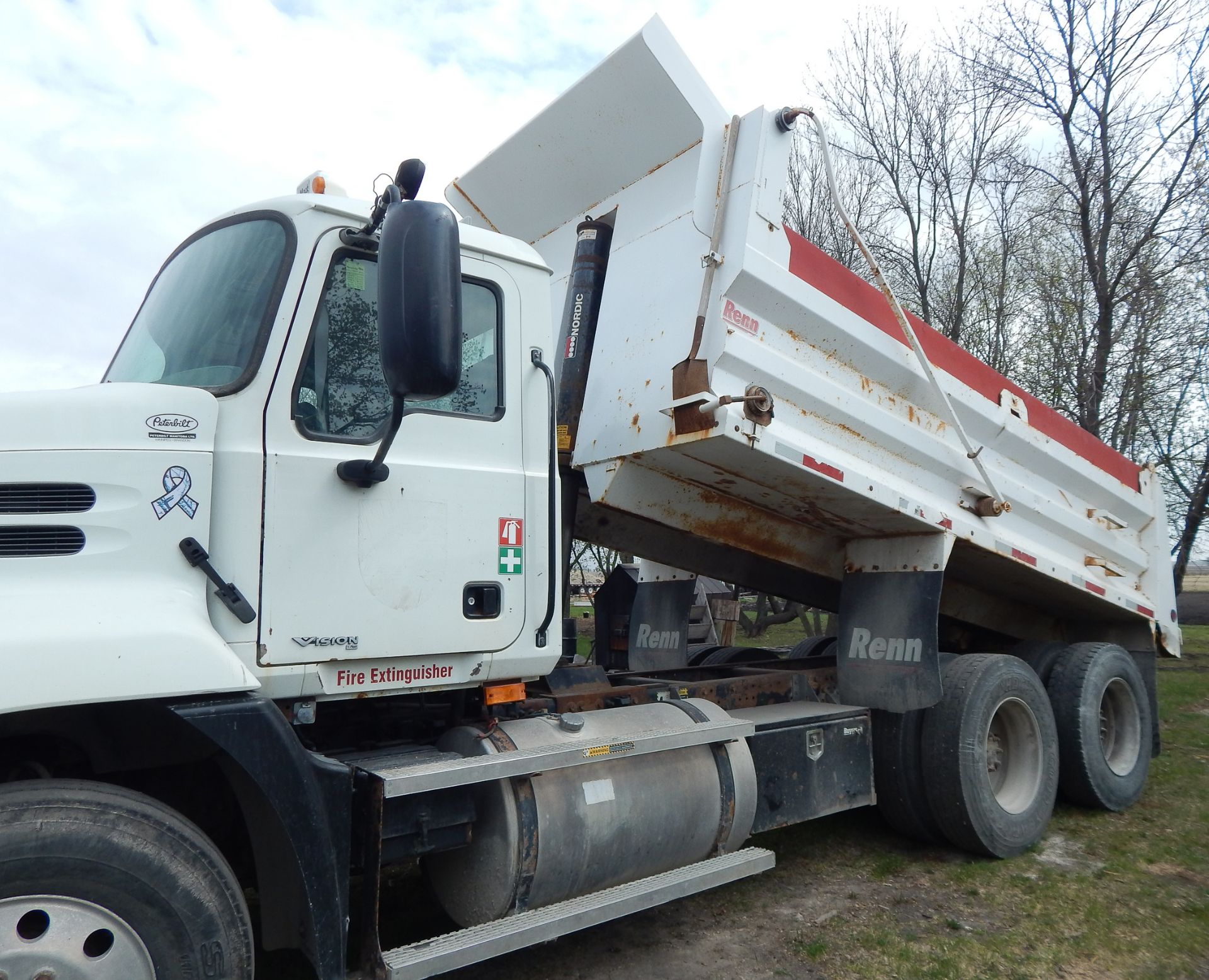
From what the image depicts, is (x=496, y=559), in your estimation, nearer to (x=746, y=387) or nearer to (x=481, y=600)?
(x=481, y=600)

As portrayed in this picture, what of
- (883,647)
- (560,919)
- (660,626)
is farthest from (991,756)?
(560,919)

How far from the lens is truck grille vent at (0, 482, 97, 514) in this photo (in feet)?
8.02

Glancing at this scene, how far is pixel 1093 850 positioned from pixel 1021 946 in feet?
4.97

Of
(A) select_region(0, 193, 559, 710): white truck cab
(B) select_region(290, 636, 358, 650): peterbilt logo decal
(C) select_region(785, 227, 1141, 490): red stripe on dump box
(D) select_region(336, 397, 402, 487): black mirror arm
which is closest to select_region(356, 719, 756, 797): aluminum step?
(A) select_region(0, 193, 559, 710): white truck cab

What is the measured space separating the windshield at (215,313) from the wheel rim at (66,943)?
143cm

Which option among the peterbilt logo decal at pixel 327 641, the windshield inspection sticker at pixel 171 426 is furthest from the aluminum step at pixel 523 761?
the windshield inspection sticker at pixel 171 426

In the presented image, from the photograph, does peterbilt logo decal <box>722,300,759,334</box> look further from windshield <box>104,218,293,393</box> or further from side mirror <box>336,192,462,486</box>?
windshield <box>104,218,293,393</box>

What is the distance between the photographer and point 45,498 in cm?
249

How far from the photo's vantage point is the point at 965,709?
15.5 feet

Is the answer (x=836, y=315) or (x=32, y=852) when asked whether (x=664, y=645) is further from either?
(x=32, y=852)

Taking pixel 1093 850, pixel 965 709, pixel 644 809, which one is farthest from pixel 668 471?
pixel 1093 850

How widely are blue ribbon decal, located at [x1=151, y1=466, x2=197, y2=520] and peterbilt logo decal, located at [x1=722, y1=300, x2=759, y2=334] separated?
7.30ft

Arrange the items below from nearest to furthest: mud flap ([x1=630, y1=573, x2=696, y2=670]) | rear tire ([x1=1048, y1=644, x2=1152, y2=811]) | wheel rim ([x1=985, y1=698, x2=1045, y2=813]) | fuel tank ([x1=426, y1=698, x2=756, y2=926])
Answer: fuel tank ([x1=426, y1=698, x2=756, y2=926])
wheel rim ([x1=985, y1=698, x2=1045, y2=813])
rear tire ([x1=1048, y1=644, x2=1152, y2=811])
mud flap ([x1=630, y1=573, x2=696, y2=670])

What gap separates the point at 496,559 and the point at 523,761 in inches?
27.1
